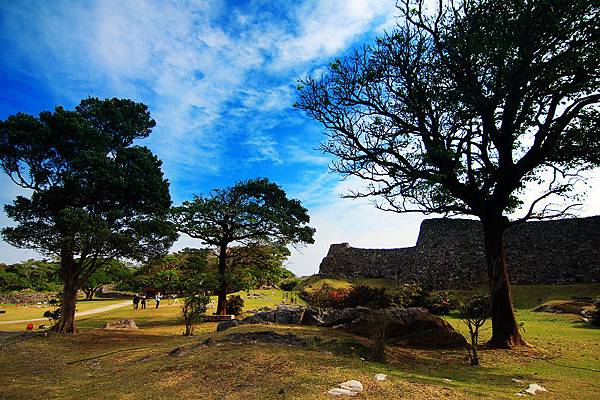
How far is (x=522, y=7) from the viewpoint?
10477mm

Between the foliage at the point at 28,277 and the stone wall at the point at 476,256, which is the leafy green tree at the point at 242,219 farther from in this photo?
the foliage at the point at 28,277

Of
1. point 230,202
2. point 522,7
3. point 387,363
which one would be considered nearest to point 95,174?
point 230,202

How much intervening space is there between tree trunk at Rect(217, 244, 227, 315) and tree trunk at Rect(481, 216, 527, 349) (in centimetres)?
1602

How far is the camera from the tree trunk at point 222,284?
916 inches

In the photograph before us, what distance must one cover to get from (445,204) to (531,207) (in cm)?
270

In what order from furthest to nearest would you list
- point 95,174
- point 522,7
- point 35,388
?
point 95,174, point 522,7, point 35,388

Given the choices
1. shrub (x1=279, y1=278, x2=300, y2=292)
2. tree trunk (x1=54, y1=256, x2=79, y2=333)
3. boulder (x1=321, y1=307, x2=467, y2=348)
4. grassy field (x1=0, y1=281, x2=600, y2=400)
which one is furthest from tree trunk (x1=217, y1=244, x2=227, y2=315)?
shrub (x1=279, y1=278, x2=300, y2=292)

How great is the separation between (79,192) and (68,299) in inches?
A: 217

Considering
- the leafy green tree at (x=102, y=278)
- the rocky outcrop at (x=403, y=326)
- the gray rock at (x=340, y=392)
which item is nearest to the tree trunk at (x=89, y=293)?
the leafy green tree at (x=102, y=278)

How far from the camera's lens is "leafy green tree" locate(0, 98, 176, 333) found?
1630cm

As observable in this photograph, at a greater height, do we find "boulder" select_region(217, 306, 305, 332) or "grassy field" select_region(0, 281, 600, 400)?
"boulder" select_region(217, 306, 305, 332)

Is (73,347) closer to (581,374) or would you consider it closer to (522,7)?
(581,374)

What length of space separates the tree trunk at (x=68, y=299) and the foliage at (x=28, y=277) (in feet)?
87.1

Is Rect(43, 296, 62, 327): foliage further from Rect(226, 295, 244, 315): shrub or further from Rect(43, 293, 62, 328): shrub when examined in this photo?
Rect(226, 295, 244, 315): shrub
